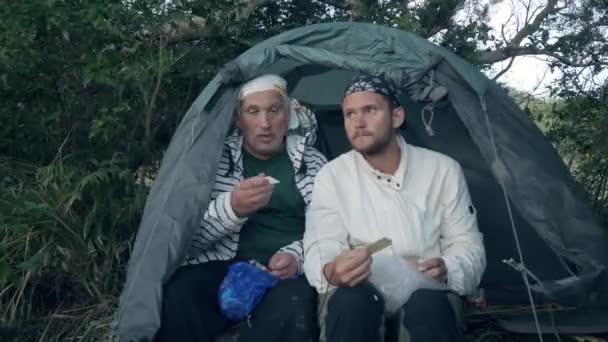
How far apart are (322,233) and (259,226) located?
541 millimetres

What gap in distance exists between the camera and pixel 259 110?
3.52 meters

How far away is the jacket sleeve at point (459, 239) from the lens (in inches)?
113

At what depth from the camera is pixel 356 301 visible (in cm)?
265

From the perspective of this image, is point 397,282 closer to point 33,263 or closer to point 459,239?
point 459,239

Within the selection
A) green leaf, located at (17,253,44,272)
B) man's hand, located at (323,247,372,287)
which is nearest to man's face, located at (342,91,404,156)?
man's hand, located at (323,247,372,287)

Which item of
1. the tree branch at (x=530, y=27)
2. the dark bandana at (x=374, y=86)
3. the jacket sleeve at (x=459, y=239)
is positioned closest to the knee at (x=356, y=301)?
the jacket sleeve at (x=459, y=239)

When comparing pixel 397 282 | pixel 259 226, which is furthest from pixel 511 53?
pixel 397 282

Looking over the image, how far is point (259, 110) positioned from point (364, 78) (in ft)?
1.94

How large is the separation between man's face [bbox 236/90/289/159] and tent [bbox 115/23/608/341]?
98mm

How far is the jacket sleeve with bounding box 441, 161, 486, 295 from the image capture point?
2.86 m

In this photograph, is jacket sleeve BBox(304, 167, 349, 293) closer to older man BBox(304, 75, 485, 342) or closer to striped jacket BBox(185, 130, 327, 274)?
older man BBox(304, 75, 485, 342)

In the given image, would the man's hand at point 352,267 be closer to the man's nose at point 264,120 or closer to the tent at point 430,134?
the tent at point 430,134

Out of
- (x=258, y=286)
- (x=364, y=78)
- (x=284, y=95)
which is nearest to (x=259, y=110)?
(x=284, y=95)

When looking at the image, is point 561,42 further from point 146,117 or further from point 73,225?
point 73,225
